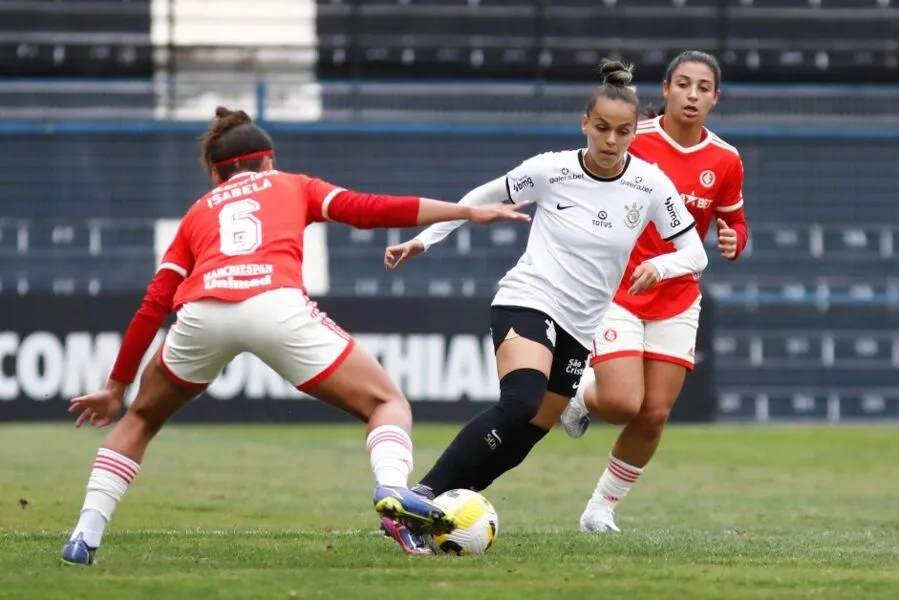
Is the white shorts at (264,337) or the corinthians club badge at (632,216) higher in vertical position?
the corinthians club badge at (632,216)

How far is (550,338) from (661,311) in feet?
4.81

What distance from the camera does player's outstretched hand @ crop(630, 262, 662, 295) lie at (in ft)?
24.5

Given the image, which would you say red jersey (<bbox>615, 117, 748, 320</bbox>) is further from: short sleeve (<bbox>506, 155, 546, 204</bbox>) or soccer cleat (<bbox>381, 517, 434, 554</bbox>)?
soccer cleat (<bbox>381, 517, 434, 554</bbox>)

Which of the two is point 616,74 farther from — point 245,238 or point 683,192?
point 245,238

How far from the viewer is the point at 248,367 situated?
19281 millimetres

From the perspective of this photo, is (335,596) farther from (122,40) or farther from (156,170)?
(122,40)

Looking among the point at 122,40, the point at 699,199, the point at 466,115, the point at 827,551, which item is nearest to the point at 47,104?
the point at 122,40

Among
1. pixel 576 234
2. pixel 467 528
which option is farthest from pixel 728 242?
pixel 467 528

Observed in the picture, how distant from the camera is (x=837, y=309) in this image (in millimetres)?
22609

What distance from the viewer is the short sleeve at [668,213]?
25.9 ft

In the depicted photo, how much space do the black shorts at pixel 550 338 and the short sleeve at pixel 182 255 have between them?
51.4 inches

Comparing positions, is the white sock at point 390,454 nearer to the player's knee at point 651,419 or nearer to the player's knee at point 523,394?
the player's knee at point 523,394

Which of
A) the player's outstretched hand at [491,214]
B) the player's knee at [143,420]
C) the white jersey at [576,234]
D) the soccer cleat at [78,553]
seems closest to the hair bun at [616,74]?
the white jersey at [576,234]

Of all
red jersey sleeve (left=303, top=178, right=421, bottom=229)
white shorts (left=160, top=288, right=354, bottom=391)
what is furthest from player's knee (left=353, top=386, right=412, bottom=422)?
red jersey sleeve (left=303, top=178, right=421, bottom=229)
